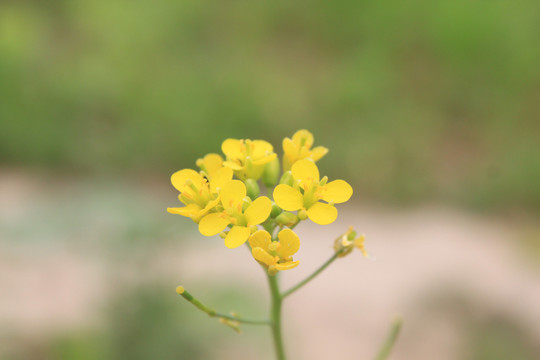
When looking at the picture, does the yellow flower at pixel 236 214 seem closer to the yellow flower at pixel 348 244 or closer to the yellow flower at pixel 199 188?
the yellow flower at pixel 199 188

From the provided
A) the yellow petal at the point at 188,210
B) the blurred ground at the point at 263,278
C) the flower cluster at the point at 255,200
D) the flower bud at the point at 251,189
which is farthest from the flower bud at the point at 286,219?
the blurred ground at the point at 263,278

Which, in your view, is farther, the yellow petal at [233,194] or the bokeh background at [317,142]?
the bokeh background at [317,142]

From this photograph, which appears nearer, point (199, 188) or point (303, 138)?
point (199, 188)

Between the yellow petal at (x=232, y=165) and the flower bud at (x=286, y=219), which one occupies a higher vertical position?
the yellow petal at (x=232, y=165)

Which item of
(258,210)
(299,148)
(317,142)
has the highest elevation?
(317,142)

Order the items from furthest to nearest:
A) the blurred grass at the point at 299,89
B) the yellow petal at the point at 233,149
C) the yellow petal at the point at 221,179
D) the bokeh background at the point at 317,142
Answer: the blurred grass at the point at 299,89 → the bokeh background at the point at 317,142 → the yellow petal at the point at 233,149 → the yellow petal at the point at 221,179

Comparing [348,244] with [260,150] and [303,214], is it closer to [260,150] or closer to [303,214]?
[303,214]

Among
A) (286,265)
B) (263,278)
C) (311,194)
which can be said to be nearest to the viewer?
(286,265)

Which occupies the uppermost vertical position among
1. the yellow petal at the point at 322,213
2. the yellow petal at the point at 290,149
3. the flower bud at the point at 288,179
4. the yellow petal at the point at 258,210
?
the yellow petal at the point at 290,149

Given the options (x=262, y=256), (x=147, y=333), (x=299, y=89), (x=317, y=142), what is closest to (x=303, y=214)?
(x=262, y=256)
